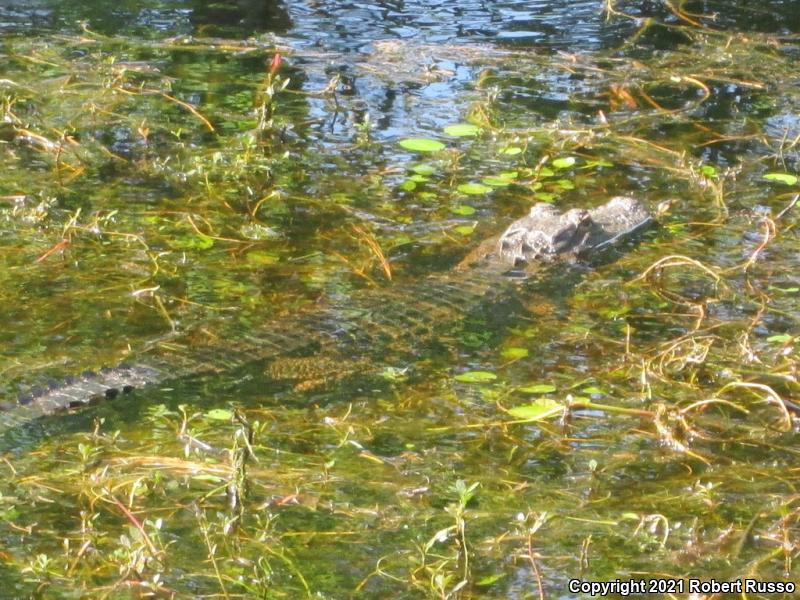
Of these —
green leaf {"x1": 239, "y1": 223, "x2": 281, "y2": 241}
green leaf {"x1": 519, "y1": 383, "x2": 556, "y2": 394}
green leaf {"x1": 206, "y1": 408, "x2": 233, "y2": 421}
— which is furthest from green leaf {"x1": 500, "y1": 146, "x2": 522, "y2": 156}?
green leaf {"x1": 206, "y1": 408, "x2": 233, "y2": 421}

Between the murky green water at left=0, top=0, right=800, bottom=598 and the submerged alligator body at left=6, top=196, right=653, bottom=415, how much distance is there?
3 cm

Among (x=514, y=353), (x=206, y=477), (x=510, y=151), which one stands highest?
(x=510, y=151)

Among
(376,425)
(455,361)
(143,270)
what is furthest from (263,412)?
(143,270)

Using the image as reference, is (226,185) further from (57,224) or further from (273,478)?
(273,478)

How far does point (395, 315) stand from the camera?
4680 millimetres

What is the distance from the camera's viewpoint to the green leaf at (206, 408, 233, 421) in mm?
3848

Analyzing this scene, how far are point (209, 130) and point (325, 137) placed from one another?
0.64 meters

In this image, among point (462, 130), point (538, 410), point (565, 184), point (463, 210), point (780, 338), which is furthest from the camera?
point (462, 130)

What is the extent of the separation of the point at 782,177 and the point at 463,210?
167cm

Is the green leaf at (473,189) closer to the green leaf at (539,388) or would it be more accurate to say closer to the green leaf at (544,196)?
the green leaf at (544,196)

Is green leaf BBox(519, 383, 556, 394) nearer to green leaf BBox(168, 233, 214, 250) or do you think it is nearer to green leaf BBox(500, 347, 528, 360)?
green leaf BBox(500, 347, 528, 360)

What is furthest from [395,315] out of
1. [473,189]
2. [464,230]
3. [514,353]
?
[473,189]

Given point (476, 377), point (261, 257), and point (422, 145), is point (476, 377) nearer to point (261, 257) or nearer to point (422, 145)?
point (261, 257)

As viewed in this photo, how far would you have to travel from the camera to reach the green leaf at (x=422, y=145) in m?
5.96
